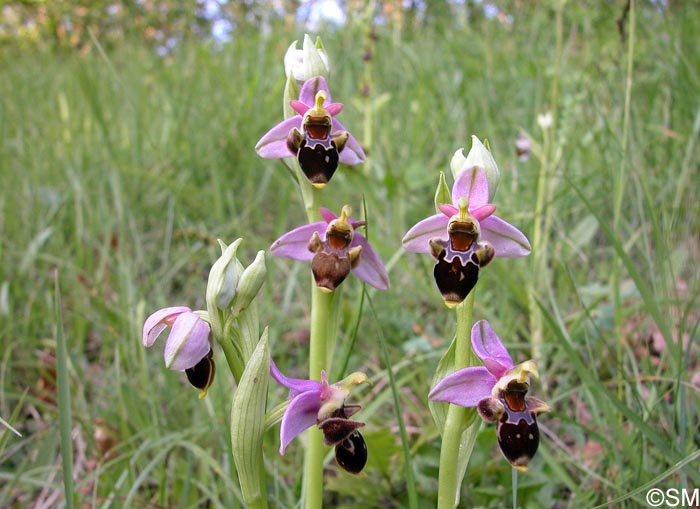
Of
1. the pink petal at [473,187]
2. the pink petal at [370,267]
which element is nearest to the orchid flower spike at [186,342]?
the pink petal at [370,267]

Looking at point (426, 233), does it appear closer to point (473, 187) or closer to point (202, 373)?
point (473, 187)

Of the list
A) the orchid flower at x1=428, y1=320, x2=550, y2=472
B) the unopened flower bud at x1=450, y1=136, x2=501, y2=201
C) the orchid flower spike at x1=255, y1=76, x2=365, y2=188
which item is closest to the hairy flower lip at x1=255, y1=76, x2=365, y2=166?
the orchid flower spike at x1=255, y1=76, x2=365, y2=188

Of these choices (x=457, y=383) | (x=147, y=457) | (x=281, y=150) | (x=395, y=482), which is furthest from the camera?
(x=147, y=457)

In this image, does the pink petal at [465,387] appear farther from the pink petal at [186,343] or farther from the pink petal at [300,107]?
the pink petal at [300,107]

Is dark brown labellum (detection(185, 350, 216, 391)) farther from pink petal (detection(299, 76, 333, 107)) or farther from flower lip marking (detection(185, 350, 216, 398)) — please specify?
pink petal (detection(299, 76, 333, 107))

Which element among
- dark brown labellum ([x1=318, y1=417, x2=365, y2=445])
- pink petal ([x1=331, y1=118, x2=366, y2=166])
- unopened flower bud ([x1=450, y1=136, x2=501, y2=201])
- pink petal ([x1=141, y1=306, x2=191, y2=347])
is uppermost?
pink petal ([x1=331, y1=118, x2=366, y2=166])

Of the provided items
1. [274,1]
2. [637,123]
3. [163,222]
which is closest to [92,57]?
[274,1]

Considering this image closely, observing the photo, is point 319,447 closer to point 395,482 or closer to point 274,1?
point 395,482
